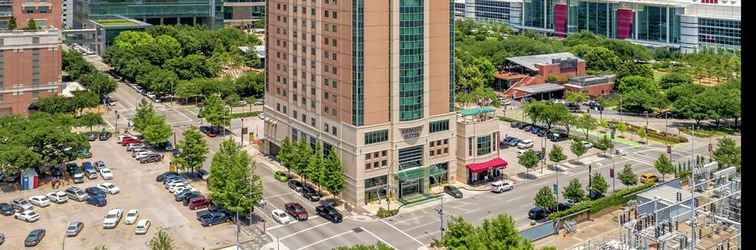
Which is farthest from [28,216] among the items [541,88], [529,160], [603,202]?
[541,88]

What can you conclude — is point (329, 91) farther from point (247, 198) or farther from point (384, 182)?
point (247, 198)

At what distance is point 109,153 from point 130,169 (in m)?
3.39

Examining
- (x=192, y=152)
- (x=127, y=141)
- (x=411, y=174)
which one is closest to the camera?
(x=411, y=174)

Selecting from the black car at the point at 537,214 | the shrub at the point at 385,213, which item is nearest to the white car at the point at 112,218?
the shrub at the point at 385,213

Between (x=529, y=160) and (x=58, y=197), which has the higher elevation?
(x=529, y=160)

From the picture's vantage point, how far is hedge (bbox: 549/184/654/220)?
22969 mm

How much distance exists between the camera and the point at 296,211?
78.2 feet

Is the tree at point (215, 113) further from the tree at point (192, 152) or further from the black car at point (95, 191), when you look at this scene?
the black car at point (95, 191)

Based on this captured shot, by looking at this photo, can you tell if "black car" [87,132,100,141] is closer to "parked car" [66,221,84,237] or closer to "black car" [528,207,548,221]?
"parked car" [66,221,84,237]

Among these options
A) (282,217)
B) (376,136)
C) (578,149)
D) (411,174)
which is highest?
(376,136)

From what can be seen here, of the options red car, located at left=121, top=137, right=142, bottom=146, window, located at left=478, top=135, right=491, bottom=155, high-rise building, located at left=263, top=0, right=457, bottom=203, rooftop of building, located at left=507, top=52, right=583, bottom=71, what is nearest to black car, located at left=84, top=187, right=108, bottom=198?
red car, located at left=121, top=137, right=142, bottom=146

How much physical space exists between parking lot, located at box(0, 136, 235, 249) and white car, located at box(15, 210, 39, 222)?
0.15 meters

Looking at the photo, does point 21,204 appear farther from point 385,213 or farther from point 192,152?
point 385,213

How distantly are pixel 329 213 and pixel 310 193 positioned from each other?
2.36 meters
